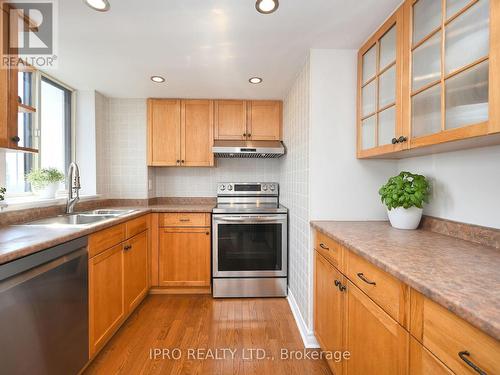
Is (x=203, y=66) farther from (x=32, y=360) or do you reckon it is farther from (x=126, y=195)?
(x=32, y=360)

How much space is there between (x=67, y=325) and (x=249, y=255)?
5.38 feet

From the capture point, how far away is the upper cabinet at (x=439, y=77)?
0.92 meters

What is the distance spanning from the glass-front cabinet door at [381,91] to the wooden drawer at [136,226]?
76.6 inches

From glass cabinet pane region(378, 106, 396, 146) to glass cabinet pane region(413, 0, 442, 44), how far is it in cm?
37

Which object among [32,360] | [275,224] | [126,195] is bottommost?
[32,360]

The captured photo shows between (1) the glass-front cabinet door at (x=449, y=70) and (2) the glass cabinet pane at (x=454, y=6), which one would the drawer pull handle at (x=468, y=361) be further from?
(2) the glass cabinet pane at (x=454, y=6)

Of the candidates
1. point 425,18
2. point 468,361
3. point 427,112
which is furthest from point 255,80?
point 468,361

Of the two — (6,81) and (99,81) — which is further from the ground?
(99,81)

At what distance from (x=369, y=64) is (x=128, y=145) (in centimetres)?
265

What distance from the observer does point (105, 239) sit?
181 cm

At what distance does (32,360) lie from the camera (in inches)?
46.1

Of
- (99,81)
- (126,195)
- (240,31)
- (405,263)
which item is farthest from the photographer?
(126,195)

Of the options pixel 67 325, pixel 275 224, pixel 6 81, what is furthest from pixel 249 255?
pixel 6 81

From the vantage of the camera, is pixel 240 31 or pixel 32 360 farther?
pixel 240 31
